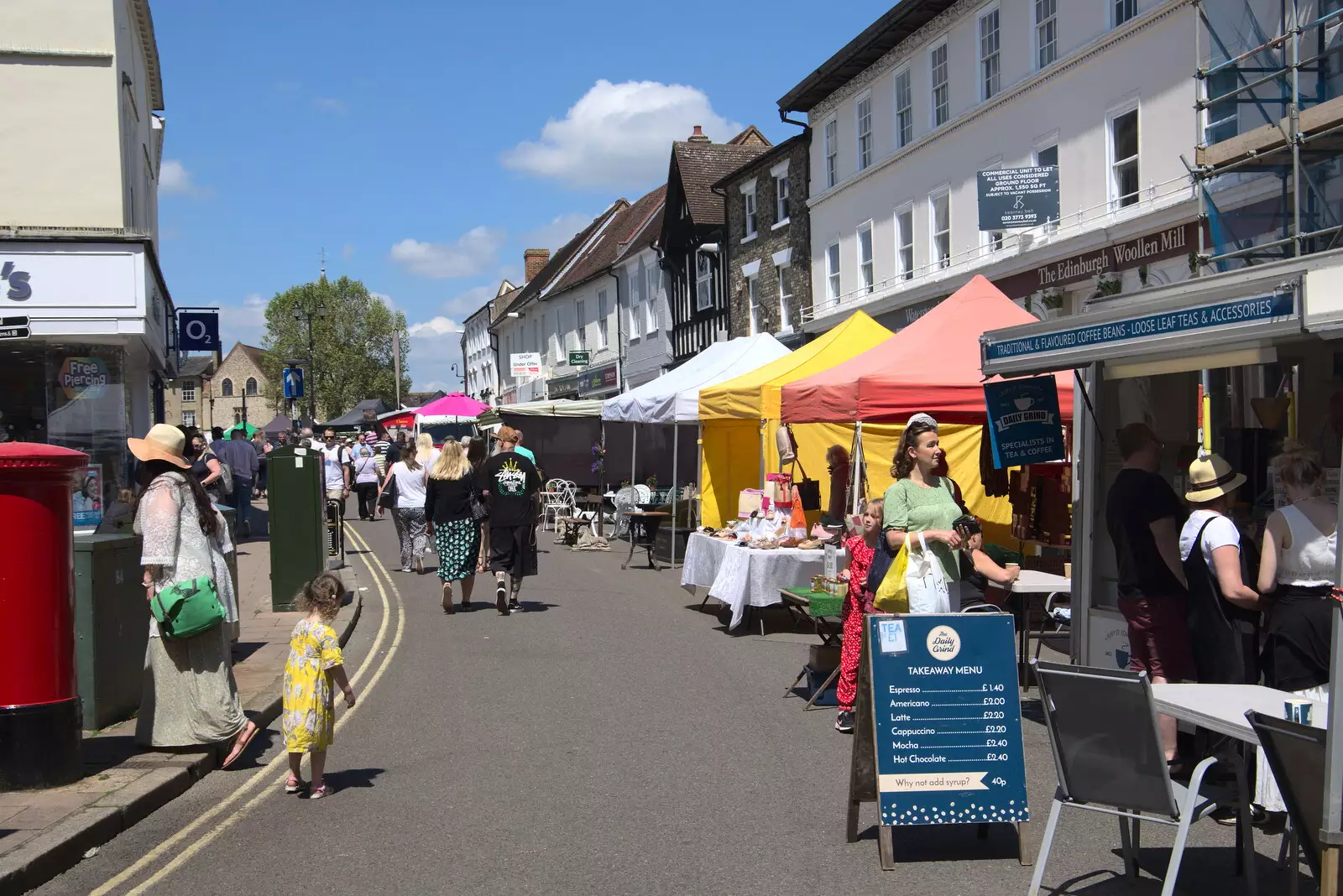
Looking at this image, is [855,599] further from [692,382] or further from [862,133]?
[862,133]

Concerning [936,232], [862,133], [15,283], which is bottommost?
[15,283]

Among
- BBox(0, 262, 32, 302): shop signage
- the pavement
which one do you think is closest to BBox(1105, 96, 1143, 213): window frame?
the pavement

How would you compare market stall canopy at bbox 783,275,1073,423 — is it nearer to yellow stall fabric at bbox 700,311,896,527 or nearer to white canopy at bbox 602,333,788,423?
yellow stall fabric at bbox 700,311,896,527

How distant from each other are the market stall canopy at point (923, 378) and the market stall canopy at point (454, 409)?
23548mm

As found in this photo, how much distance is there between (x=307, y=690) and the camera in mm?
6484

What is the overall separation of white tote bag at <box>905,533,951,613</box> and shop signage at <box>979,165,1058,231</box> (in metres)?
15.1

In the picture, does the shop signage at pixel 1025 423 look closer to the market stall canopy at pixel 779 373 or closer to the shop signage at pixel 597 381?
the market stall canopy at pixel 779 373

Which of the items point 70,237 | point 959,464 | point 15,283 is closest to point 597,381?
point 70,237

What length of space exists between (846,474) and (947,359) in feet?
6.17

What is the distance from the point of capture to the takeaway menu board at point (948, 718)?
5441 mm

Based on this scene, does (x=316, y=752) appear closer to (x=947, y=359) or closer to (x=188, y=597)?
(x=188, y=597)

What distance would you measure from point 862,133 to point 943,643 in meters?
24.9

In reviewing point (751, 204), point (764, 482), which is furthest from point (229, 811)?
point (751, 204)

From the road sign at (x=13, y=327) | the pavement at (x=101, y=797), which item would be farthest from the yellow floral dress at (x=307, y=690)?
the road sign at (x=13, y=327)
